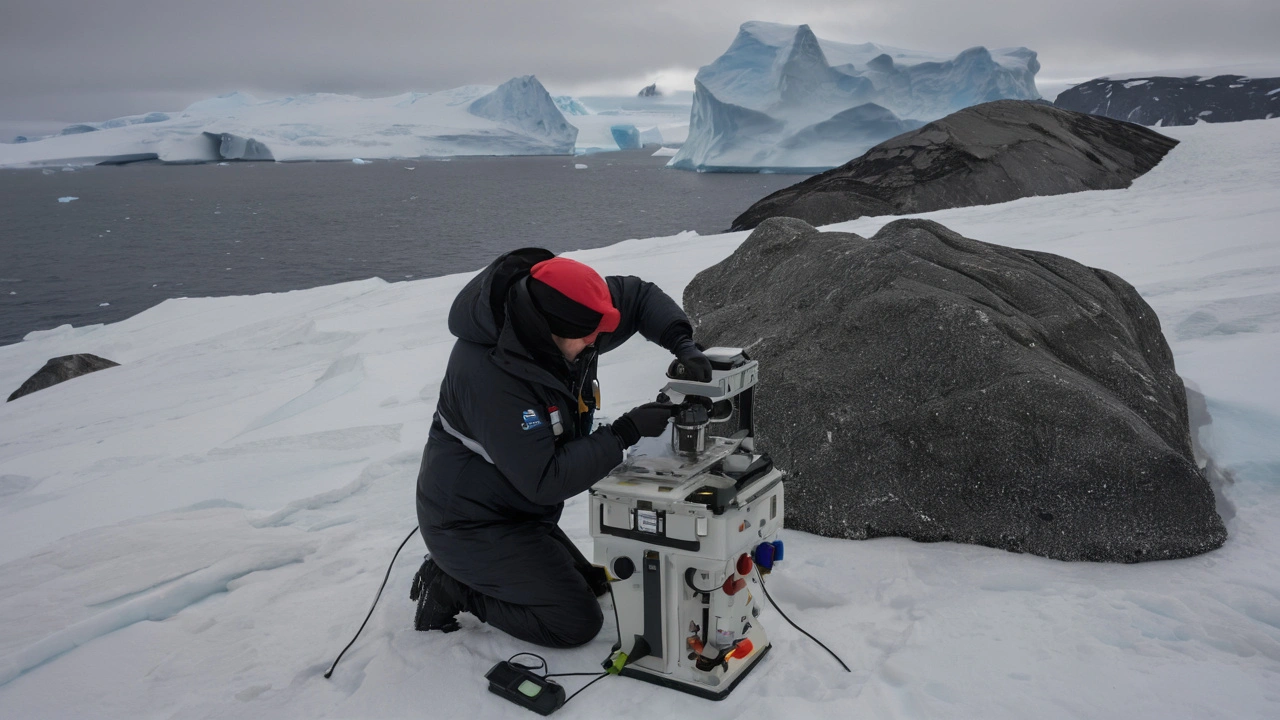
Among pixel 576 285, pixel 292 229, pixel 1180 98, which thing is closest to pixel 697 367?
pixel 576 285

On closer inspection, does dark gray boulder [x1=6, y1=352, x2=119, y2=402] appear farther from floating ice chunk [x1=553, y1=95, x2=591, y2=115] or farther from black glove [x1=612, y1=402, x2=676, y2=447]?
floating ice chunk [x1=553, y1=95, x2=591, y2=115]

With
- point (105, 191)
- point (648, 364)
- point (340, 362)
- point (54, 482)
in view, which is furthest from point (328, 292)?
point (105, 191)

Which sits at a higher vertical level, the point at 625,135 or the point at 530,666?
the point at 625,135

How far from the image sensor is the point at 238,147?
2785 inches

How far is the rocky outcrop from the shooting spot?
64.7 m

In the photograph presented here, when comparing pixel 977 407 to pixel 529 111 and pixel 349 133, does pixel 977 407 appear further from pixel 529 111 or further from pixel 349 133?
pixel 349 133

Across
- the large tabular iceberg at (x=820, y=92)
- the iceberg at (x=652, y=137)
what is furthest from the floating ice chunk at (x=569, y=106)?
the large tabular iceberg at (x=820, y=92)

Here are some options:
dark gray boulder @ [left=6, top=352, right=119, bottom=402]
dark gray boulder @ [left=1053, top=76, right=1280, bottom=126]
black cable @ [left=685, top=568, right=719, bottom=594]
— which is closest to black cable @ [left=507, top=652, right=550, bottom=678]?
black cable @ [left=685, top=568, right=719, bottom=594]

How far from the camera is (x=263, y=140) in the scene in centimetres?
6675

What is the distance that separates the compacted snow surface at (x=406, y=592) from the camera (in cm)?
235

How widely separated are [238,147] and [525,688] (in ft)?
260

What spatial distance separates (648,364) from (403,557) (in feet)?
8.46

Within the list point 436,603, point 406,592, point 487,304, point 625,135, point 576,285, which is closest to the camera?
point 576,285

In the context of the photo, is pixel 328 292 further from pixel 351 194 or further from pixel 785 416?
pixel 351 194
